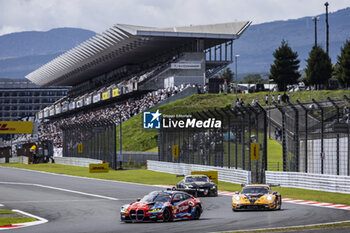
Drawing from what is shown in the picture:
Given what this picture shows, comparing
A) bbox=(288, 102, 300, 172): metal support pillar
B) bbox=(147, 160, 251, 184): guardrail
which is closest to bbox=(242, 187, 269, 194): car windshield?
bbox=(288, 102, 300, 172): metal support pillar

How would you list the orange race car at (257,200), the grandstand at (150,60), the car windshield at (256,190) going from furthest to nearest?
the grandstand at (150,60) → the car windshield at (256,190) → the orange race car at (257,200)

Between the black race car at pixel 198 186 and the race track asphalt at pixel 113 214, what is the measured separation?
0.65 meters

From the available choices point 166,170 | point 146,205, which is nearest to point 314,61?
point 166,170

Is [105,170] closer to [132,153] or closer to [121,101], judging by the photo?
[132,153]

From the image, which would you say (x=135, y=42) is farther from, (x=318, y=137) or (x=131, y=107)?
(x=318, y=137)

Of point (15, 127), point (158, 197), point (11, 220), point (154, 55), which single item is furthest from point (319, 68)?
point (11, 220)

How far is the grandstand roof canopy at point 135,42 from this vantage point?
8444 centimetres

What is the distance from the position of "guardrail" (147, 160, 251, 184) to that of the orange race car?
13.2 m

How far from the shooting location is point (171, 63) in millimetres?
85188

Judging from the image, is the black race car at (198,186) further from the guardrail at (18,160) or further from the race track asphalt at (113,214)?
the guardrail at (18,160)

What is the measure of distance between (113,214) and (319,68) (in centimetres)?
5669

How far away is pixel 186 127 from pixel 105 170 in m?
9.68

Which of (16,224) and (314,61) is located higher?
(314,61)

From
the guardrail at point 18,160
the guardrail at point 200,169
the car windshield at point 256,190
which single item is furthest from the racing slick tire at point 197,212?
the guardrail at point 18,160
